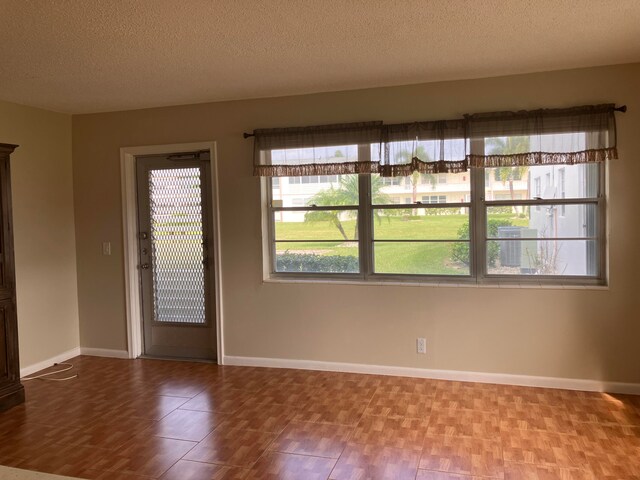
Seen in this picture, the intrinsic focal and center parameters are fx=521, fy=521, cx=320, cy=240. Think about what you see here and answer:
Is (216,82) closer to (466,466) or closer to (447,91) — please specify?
(447,91)

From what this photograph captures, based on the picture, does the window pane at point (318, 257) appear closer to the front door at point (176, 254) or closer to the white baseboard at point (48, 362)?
the front door at point (176, 254)

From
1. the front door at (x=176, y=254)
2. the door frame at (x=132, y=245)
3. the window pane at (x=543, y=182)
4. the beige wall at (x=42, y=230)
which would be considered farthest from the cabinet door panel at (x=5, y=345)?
the window pane at (x=543, y=182)

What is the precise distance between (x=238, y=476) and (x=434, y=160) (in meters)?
2.73

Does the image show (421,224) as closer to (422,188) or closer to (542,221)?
(422,188)

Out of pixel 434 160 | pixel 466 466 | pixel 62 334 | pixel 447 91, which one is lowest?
pixel 466 466

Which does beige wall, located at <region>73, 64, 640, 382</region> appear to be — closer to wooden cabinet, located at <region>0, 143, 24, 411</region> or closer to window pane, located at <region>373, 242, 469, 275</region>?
window pane, located at <region>373, 242, 469, 275</region>

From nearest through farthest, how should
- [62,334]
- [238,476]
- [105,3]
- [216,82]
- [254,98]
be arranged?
[105,3], [238,476], [216,82], [254,98], [62,334]

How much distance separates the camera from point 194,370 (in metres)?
4.74

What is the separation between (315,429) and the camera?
3402mm

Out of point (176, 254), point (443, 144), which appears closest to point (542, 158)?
point (443, 144)

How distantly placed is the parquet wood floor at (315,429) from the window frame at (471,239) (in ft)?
2.78

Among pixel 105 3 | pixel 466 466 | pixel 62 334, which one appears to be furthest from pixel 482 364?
pixel 62 334

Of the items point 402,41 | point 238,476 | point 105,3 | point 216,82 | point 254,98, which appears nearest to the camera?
point 105,3

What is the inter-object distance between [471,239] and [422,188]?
0.58m
